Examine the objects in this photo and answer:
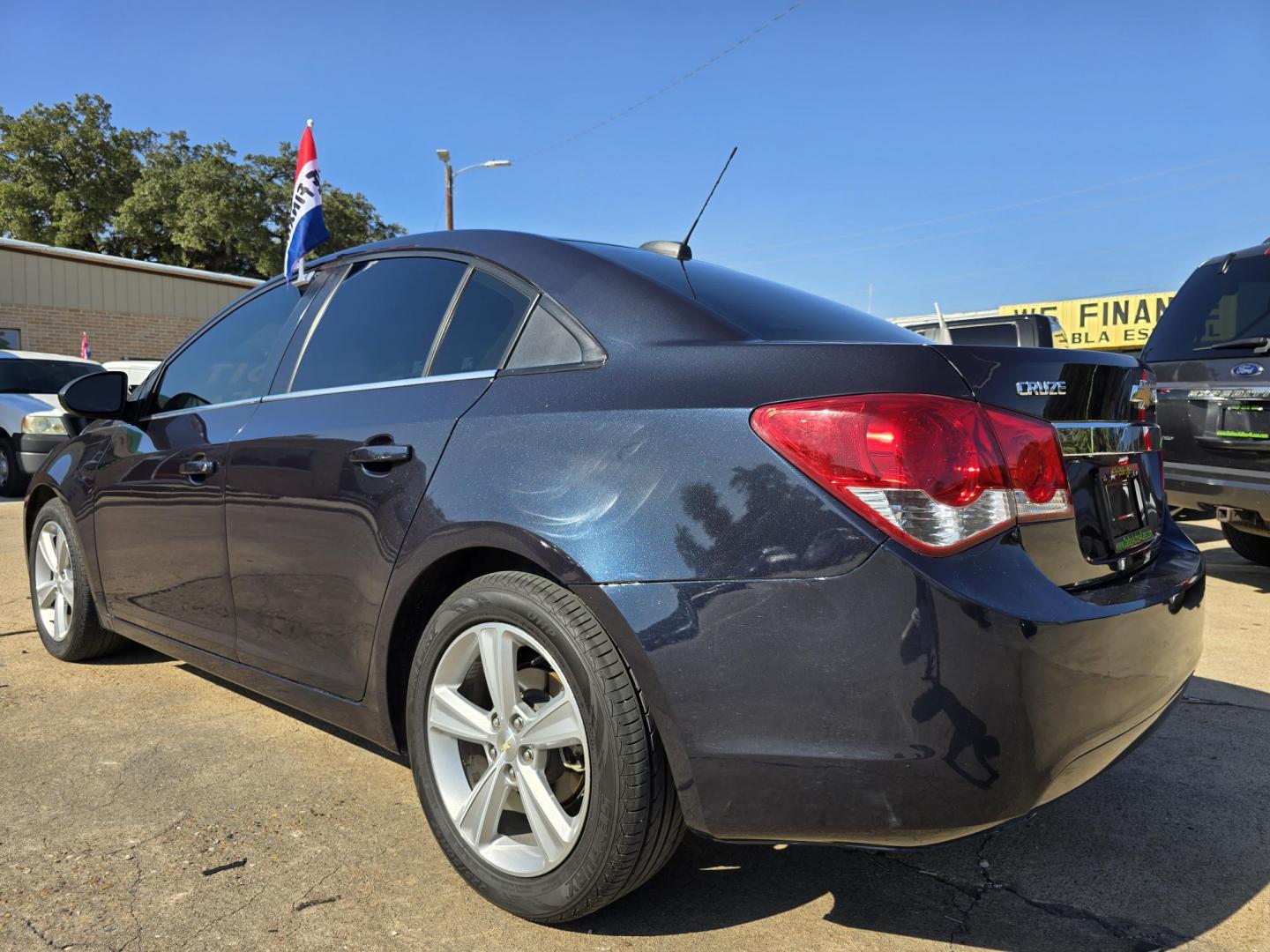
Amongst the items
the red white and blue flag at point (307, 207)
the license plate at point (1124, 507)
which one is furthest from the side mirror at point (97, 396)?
the license plate at point (1124, 507)

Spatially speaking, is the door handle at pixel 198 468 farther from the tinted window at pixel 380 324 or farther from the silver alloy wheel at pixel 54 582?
the silver alloy wheel at pixel 54 582

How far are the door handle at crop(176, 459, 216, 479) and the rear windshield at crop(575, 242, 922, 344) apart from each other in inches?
52.9

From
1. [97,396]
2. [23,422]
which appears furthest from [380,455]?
[23,422]

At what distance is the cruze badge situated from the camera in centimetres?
190

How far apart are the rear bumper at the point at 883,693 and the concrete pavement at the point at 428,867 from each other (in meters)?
0.24

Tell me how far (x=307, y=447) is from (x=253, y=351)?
0.78 m

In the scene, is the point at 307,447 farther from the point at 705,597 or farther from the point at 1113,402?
the point at 1113,402

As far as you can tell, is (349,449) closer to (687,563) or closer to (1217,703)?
(687,563)

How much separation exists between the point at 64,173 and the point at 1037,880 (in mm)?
43056

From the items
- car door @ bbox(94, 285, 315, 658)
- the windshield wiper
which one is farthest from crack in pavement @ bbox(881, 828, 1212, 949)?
the windshield wiper

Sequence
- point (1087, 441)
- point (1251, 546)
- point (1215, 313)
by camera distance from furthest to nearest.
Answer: point (1251, 546) < point (1215, 313) < point (1087, 441)

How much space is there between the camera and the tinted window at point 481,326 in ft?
7.82

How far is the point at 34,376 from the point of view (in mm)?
11828

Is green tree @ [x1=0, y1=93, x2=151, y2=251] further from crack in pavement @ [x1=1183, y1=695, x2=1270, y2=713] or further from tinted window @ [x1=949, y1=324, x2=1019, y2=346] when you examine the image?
crack in pavement @ [x1=1183, y1=695, x2=1270, y2=713]
